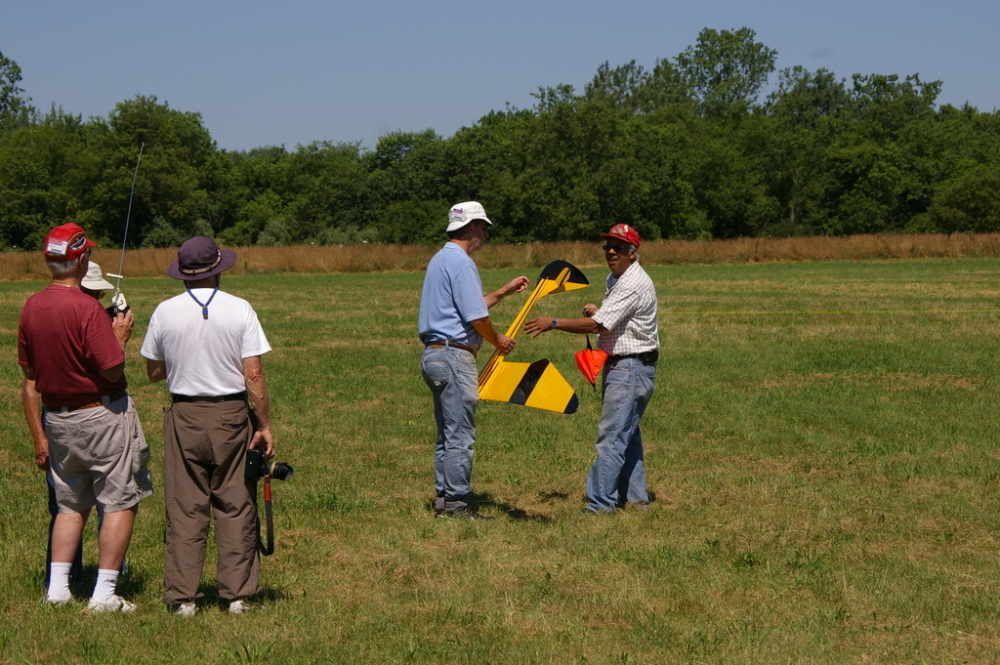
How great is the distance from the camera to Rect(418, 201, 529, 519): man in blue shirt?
7.61 m

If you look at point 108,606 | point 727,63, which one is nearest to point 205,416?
point 108,606

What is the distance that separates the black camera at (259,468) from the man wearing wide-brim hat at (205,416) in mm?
47

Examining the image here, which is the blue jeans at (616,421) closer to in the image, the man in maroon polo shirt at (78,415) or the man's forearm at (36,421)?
the man in maroon polo shirt at (78,415)

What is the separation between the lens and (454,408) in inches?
303

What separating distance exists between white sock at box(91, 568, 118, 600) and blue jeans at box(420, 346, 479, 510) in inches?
102

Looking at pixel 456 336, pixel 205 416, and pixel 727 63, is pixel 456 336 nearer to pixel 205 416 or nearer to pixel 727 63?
pixel 205 416

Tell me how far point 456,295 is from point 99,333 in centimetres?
270

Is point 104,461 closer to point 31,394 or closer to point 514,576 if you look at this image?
point 31,394

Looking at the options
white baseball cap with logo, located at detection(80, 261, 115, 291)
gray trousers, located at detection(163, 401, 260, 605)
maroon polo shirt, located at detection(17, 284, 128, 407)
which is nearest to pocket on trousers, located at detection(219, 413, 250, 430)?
gray trousers, located at detection(163, 401, 260, 605)

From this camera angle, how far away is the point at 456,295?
25.0 feet

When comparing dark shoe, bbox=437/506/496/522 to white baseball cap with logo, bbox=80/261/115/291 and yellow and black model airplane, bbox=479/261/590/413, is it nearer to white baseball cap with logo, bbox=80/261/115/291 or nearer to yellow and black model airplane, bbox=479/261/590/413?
yellow and black model airplane, bbox=479/261/590/413

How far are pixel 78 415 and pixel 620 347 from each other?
3.83 metres

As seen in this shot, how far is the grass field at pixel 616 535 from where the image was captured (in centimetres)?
546

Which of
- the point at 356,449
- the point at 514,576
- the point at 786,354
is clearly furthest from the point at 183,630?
the point at 786,354
